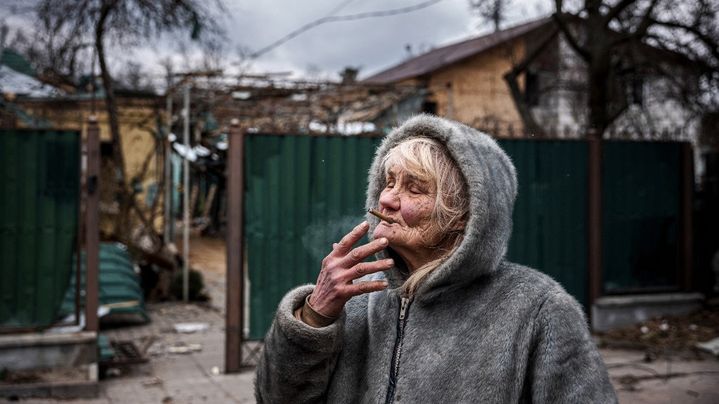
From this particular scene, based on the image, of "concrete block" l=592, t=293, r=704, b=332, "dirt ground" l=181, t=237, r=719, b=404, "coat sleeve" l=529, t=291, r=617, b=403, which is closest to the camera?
"coat sleeve" l=529, t=291, r=617, b=403

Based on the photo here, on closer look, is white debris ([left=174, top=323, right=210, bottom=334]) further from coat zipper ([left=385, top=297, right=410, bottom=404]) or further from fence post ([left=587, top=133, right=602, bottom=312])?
coat zipper ([left=385, top=297, right=410, bottom=404])

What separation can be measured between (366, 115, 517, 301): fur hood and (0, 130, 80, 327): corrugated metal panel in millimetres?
5087

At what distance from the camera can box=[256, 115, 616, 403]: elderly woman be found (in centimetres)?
179

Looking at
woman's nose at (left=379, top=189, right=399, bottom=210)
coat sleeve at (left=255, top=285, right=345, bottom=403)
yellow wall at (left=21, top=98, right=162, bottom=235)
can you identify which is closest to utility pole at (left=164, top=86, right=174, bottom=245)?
yellow wall at (left=21, top=98, right=162, bottom=235)

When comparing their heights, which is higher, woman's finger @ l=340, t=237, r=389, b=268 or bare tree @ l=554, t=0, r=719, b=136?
bare tree @ l=554, t=0, r=719, b=136

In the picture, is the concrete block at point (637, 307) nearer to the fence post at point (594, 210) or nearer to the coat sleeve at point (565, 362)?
the fence post at point (594, 210)

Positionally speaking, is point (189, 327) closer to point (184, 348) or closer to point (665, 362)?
point (184, 348)

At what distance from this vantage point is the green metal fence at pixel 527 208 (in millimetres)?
6715

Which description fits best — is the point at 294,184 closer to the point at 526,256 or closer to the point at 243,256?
the point at 243,256

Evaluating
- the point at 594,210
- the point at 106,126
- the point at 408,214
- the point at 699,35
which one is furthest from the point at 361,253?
the point at 106,126

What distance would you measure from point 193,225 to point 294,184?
21.7 meters

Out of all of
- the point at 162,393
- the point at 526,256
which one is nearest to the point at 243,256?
the point at 162,393

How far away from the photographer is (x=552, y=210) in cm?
774

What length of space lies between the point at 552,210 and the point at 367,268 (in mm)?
6324
